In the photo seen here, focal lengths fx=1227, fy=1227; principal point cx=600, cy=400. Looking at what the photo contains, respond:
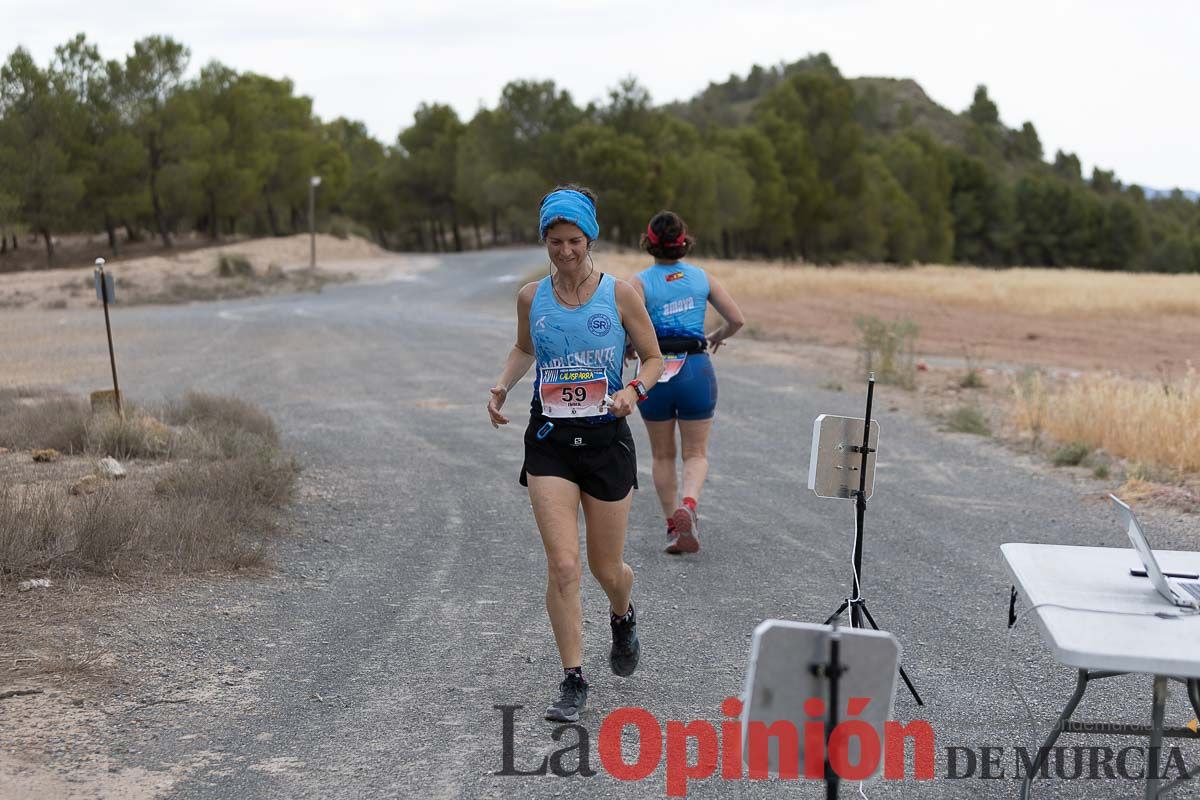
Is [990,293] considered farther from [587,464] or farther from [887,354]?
[587,464]

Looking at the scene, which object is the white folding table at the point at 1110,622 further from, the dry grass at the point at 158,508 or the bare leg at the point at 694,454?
the dry grass at the point at 158,508

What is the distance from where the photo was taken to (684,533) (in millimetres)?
7395

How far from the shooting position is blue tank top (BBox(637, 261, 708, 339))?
7.20 m

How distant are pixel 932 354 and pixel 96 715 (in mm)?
21282

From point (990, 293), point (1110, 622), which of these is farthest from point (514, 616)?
point (990, 293)

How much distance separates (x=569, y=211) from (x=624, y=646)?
1783 mm

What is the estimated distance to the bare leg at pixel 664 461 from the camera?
24.6ft

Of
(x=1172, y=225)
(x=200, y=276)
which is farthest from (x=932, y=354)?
(x=1172, y=225)

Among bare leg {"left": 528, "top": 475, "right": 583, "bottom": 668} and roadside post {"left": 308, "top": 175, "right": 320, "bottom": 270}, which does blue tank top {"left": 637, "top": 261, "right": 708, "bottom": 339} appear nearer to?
bare leg {"left": 528, "top": 475, "right": 583, "bottom": 668}

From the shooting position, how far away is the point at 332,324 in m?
27.6

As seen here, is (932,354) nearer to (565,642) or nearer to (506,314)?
(506,314)

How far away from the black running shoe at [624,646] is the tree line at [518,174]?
4108 centimetres

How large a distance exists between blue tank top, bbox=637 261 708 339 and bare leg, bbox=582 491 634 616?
2534mm

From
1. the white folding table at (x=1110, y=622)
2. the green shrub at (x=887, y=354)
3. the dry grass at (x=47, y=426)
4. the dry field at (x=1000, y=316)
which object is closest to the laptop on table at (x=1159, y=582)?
the white folding table at (x=1110, y=622)
